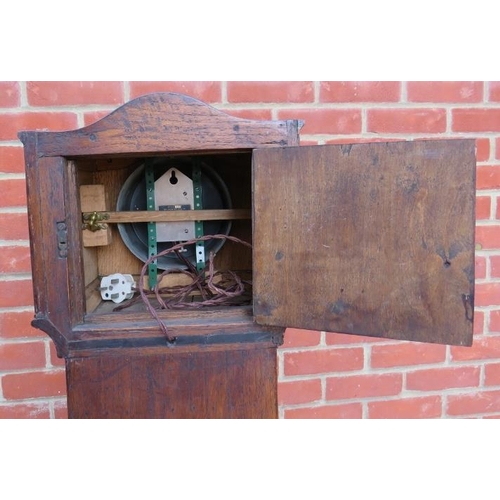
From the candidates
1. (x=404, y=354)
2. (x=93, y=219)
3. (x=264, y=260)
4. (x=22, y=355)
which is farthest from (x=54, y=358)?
(x=404, y=354)

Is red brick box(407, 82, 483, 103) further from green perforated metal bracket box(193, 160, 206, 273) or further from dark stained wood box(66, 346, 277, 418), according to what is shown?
dark stained wood box(66, 346, 277, 418)

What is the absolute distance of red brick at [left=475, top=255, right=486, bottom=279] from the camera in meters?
1.27

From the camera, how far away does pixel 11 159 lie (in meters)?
1.10

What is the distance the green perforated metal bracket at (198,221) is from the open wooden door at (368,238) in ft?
0.86

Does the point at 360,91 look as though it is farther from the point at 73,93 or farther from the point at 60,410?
the point at 60,410

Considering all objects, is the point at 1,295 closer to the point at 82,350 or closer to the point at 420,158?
the point at 82,350

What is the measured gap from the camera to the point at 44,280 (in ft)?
2.76

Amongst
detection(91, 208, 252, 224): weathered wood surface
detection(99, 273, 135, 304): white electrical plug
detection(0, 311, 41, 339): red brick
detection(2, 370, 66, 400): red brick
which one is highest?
detection(91, 208, 252, 224): weathered wood surface

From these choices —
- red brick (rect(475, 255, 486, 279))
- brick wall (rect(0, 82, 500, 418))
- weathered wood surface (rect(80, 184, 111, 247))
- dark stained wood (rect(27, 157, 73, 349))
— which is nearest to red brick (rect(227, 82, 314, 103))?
brick wall (rect(0, 82, 500, 418))

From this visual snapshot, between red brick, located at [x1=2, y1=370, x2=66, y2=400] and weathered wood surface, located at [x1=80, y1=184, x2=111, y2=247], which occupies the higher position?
weathered wood surface, located at [x1=80, y1=184, x2=111, y2=247]

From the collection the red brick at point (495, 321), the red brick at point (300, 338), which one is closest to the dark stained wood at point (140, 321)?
the red brick at point (300, 338)

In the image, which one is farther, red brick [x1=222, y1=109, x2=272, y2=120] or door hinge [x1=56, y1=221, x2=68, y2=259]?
red brick [x1=222, y1=109, x2=272, y2=120]

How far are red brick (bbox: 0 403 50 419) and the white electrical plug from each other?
1.32 ft

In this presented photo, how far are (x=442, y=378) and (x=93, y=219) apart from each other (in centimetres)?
100
